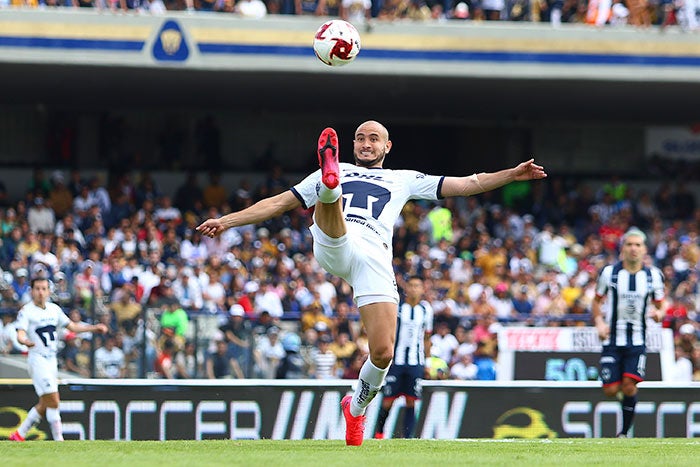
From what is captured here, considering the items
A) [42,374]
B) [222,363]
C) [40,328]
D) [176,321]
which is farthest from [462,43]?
[42,374]

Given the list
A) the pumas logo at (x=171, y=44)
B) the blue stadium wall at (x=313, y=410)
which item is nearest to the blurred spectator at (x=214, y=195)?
the pumas logo at (x=171, y=44)

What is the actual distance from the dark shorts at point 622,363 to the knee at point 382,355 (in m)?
4.39

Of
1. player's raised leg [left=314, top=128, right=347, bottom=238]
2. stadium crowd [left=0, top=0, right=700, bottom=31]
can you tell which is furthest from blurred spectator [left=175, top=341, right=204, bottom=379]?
player's raised leg [left=314, top=128, right=347, bottom=238]

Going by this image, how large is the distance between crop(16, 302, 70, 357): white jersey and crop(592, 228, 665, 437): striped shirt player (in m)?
5.49

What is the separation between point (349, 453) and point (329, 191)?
1.76m

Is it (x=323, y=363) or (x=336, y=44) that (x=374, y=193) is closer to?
(x=336, y=44)

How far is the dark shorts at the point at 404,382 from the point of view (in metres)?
14.5

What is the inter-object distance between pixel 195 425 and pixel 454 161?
17.3 meters

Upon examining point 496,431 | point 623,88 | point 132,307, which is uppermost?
point 623,88

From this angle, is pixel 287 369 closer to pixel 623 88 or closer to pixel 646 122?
pixel 623 88

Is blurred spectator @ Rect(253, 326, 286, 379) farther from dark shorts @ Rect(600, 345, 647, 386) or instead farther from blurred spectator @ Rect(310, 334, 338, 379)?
dark shorts @ Rect(600, 345, 647, 386)

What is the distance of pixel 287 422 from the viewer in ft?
50.2

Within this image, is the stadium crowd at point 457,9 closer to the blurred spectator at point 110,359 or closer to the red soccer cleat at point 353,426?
the blurred spectator at point 110,359

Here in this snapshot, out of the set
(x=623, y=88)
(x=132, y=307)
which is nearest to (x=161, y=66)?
(x=132, y=307)
